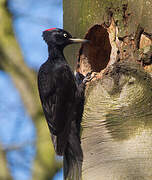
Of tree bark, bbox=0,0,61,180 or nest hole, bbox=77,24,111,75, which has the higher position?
nest hole, bbox=77,24,111,75

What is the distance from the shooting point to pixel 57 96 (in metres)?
4.11

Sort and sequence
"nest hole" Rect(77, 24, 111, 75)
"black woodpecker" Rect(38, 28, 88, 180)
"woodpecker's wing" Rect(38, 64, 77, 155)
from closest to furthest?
"black woodpecker" Rect(38, 28, 88, 180), "nest hole" Rect(77, 24, 111, 75), "woodpecker's wing" Rect(38, 64, 77, 155)

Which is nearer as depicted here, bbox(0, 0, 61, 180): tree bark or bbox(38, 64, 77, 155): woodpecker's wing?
bbox(38, 64, 77, 155): woodpecker's wing

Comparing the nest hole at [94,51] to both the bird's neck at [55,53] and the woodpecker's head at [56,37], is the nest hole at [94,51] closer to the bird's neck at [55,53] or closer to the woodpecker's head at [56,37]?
the woodpecker's head at [56,37]

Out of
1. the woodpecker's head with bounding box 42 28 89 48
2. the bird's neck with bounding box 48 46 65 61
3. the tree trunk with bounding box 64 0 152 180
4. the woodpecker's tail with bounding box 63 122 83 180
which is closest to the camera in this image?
the tree trunk with bounding box 64 0 152 180

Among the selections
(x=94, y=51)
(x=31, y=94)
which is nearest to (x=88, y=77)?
(x=94, y=51)

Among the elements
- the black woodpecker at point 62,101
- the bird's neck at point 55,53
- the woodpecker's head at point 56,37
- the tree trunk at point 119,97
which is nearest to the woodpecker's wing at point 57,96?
the black woodpecker at point 62,101

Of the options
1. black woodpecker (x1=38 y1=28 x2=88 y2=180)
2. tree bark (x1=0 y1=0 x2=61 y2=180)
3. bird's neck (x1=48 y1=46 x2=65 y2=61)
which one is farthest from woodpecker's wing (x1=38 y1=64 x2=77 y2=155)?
tree bark (x1=0 y1=0 x2=61 y2=180)

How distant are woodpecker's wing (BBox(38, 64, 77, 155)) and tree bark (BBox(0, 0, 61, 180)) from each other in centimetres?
193

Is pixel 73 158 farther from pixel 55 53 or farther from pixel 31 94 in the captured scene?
pixel 31 94

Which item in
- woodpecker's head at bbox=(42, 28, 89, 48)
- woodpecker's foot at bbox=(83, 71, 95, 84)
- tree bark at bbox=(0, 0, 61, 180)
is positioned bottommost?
tree bark at bbox=(0, 0, 61, 180)

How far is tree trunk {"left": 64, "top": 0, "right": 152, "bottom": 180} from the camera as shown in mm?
2873

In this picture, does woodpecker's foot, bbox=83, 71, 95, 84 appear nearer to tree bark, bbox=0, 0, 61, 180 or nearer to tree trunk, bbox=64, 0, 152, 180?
tree trunk, bbox=64, 0, 152, 180

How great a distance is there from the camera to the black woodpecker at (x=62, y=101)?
11.4 feet
